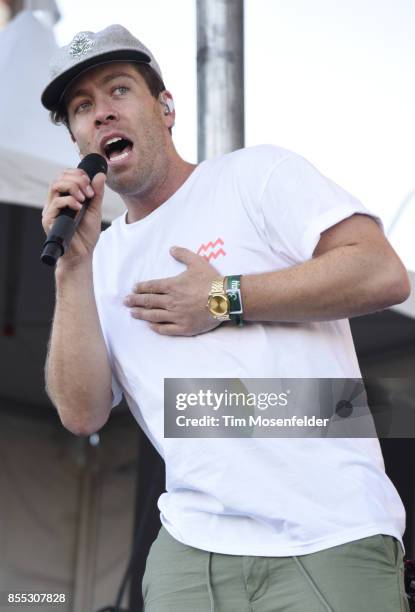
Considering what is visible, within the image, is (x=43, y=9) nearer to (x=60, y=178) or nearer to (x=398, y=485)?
(x=398, y=485)

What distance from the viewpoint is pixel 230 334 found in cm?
156

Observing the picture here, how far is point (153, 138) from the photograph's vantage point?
1849mm

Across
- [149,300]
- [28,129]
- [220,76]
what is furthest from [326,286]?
[28,129]

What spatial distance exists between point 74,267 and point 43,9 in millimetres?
3160

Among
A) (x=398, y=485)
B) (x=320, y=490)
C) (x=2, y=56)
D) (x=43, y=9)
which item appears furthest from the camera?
(x=43, y=9)

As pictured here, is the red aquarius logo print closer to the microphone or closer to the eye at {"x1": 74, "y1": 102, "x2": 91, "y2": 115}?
the microphone

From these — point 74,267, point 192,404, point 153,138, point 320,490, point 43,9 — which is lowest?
point 320,490

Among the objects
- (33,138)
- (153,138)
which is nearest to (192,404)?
(153,138)

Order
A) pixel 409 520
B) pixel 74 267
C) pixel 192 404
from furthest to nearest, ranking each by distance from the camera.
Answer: pixel 409 520, pixel 74 267, pixel 192 404

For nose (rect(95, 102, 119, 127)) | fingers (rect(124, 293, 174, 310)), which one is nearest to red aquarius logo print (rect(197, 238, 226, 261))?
fingers (rect(124, 293, 174, 310))

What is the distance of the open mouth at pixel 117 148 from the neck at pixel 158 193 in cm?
8

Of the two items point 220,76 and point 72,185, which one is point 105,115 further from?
point 220,76

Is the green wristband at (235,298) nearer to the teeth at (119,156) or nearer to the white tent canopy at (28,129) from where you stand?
the teeth at (119,156)

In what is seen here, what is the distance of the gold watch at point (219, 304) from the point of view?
5.02ft
